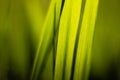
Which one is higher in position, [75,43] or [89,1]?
[89,1]

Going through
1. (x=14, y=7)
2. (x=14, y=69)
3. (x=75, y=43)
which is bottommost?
(x=14, y=69)

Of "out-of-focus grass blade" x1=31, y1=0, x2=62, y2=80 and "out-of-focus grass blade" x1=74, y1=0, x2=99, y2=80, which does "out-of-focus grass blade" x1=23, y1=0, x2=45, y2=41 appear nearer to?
"out-of-focus grass blade" x1=31, y1=0, x2=62, y2=80

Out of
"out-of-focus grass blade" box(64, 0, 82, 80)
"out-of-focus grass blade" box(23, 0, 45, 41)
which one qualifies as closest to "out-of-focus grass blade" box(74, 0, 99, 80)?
"out-of-focus grass blade" box(64, 0, 82, 80)

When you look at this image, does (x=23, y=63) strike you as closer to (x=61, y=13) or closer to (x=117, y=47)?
(x=61, y=13)

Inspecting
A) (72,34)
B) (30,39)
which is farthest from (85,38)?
(30,39)

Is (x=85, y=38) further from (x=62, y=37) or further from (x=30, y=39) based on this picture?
(x=30, y=39)

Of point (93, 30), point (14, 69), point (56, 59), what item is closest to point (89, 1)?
point (93, 30)
